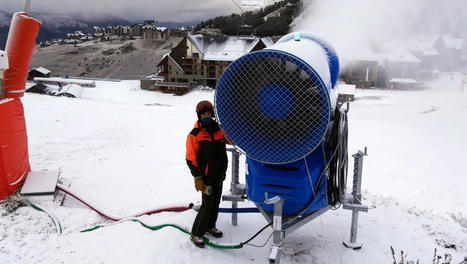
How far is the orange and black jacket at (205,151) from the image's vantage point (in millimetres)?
4570

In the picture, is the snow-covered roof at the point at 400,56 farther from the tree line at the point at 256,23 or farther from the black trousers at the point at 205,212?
the black trousers at the point at 205,212

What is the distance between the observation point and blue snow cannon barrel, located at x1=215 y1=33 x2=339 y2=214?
11.9 ft

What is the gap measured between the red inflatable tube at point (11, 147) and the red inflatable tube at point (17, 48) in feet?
1.07

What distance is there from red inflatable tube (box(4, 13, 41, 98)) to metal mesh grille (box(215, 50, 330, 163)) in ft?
17.5

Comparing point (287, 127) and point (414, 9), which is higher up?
point (414, 9)

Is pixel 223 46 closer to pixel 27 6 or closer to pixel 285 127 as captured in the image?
pixel 27 6

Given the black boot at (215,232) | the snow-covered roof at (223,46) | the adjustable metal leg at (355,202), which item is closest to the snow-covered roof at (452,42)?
the snow-covered roof at (223,46)

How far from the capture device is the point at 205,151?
15.1 ft

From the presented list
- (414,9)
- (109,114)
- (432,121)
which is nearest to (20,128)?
(109,114)

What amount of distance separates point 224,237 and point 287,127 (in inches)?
84.7

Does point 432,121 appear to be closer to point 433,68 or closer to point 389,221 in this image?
point 389,221

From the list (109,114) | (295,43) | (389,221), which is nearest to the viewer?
(295,43)

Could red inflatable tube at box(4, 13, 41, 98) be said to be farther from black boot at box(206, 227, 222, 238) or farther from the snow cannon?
the snow cannon

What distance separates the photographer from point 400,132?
2028 cm
